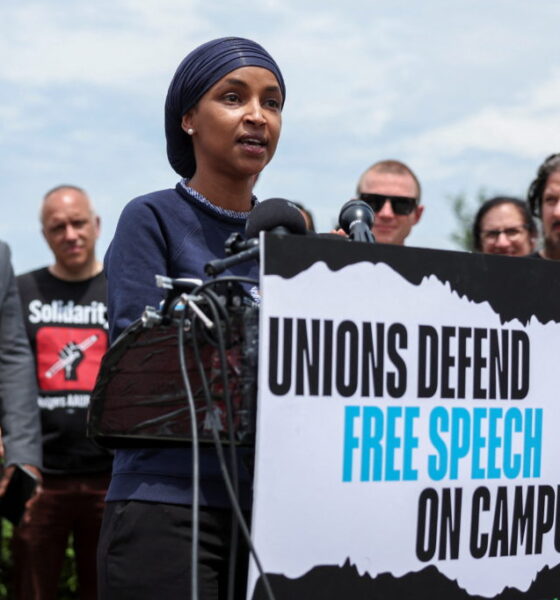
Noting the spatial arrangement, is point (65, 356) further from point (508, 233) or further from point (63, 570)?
point (63, 570)

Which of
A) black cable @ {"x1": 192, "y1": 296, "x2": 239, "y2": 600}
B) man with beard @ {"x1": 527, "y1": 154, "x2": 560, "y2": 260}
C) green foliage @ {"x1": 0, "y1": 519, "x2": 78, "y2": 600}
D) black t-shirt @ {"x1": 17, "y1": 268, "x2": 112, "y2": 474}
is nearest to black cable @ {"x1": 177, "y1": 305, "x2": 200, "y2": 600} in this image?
black cable @ {"x1": 192, "y1": 296, "x2": 239, "y2": 600}

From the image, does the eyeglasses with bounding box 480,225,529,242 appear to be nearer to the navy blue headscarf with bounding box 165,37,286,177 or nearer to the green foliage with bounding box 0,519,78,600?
the navy blue headscarf with bounding box 165,37,286,177

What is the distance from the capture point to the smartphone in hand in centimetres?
494

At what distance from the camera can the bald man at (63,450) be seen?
18.1 feet

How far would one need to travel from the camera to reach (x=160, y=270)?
237 centimetres

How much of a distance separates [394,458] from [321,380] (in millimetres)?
215

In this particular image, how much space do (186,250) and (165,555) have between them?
0.65 meters

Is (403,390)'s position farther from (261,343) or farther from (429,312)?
(261,343)

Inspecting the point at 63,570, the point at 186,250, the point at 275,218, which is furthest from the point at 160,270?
the point at 63,570

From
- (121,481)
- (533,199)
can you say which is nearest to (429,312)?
(121,481)

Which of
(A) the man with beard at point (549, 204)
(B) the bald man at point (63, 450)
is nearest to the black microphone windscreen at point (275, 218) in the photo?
(A) the man with beard at point (549, 204)

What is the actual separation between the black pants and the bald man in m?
3.27

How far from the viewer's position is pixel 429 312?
2.08 metres

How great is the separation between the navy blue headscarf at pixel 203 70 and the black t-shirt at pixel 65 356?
288 centimetres
